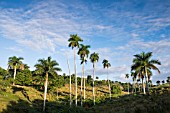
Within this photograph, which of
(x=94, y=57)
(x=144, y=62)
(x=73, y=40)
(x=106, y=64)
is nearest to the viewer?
(x=144, y=62)

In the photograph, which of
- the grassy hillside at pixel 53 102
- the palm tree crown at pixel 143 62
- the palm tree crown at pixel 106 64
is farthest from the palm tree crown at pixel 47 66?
the palm tree crown at pixel 106 64

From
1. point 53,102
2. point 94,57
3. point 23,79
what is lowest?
point 53,102

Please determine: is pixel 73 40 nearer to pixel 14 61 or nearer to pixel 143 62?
pixel 143 62

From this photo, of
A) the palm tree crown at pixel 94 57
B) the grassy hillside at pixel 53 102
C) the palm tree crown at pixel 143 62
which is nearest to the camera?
the grassy hillside at pixel 53 102

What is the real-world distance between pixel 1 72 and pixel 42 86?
1804 centimetres

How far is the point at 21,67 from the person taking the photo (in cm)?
10400

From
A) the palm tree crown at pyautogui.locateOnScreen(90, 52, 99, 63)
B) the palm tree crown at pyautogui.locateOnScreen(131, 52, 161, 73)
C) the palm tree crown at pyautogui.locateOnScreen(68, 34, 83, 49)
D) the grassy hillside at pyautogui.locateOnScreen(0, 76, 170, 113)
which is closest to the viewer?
the grassy hillside at pyautogui.locateOnScreen(0, 76, 170, 113)

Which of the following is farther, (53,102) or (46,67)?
(53,102)

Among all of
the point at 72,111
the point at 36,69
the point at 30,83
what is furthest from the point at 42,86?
the point at 72,111

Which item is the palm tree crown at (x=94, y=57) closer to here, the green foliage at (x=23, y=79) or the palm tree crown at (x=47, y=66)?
the palm tree crown at (x=47, y=66)

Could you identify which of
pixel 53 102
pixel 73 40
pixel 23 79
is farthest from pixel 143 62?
pixel 23 79

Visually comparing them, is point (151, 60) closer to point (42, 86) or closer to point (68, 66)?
point (68, 66)

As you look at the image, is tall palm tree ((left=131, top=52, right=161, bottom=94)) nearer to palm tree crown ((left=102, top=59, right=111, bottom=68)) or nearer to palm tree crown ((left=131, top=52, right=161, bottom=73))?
palm tree crown ((left=131, top=52, right=161, bottom=73))

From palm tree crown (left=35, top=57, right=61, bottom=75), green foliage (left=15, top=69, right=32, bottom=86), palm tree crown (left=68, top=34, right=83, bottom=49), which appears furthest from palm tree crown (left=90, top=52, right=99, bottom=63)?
green foliage (left=15, top=69, right=32, bottom=86)
